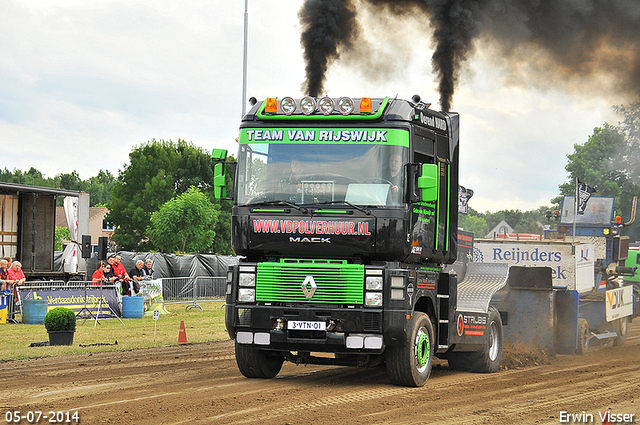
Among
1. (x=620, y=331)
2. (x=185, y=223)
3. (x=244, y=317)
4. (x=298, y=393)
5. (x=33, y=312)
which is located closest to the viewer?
(x=298, y=393)

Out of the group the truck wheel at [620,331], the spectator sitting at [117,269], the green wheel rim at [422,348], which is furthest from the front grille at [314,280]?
the spectator sitting at [117,269]

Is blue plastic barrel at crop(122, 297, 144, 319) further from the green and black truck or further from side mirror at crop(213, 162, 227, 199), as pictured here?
side mirror at crop(213, 162, 227, 199)

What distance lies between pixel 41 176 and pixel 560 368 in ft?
394

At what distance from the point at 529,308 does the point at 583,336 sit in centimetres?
175

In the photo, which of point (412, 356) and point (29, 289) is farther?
point (29, 289)

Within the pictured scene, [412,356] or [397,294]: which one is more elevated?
[397,294]

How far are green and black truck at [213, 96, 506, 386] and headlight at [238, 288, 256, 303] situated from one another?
0.7 inches

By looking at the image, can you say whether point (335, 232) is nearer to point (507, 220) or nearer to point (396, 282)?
point (396, 282)

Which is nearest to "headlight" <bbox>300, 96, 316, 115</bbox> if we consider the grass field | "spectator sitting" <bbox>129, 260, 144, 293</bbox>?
the grass field

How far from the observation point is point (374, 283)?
369 inches

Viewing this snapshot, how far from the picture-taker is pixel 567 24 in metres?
15.7

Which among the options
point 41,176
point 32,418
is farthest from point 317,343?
point 41,176

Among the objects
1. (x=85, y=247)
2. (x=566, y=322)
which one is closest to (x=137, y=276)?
(x=85, y=247)

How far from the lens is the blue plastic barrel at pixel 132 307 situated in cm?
2172
